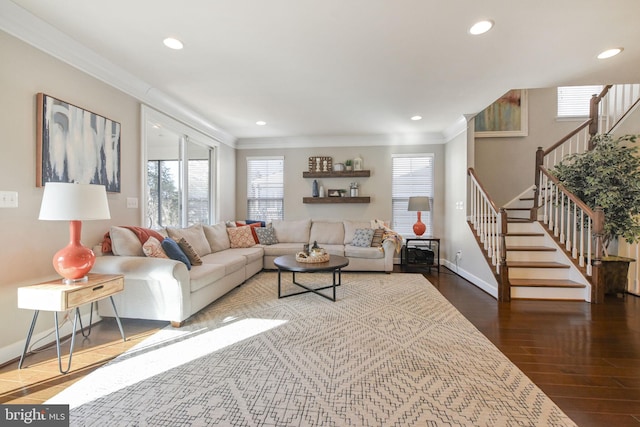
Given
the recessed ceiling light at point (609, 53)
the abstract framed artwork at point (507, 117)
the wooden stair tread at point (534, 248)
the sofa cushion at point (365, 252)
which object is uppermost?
the abstract framed artwork at point (507, 117)

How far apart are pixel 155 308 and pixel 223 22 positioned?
2604 millimetres

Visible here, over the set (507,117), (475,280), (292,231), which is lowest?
(475,280)

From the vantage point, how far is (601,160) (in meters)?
3.63

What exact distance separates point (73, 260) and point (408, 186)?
17.6 ft

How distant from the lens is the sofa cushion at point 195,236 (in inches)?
149

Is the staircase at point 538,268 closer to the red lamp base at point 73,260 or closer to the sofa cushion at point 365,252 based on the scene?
the sofa cushion at point 365,252

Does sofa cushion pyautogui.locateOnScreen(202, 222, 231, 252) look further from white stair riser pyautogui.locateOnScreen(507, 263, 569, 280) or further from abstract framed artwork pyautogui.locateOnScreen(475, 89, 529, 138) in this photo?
abstract framed artwork pyautogui.locateOnScreen(475, 89, 529, 138)

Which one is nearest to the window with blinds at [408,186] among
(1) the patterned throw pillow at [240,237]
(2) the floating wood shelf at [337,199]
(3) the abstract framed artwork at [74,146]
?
(2) the floating wood shelf at [337,199]

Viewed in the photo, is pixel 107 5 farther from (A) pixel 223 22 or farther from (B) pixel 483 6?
(B) pixel 483 6

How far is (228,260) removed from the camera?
3.78 metres

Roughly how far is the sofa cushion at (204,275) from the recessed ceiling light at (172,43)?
2.17 m
